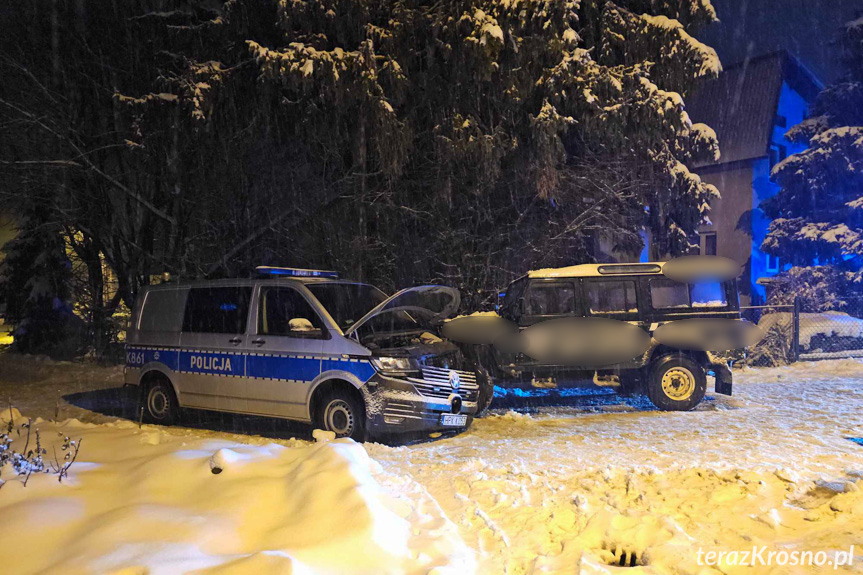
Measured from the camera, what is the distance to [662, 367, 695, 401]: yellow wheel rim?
344 inches

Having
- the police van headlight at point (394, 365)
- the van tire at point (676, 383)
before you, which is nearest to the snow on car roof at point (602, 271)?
the van tire at point (676, 383)

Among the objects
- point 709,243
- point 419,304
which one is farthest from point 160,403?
point 709,243

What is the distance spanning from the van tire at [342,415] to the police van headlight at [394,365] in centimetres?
50

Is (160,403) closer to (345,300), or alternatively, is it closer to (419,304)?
(345,300)

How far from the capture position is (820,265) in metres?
19.5

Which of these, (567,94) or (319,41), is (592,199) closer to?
A: (567,94)

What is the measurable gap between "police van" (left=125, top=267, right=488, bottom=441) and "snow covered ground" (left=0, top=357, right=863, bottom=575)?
0.70 m

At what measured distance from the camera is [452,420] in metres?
7.02

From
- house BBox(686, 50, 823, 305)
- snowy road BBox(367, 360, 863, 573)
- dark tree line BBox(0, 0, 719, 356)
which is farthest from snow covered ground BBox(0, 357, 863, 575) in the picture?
house BBox(686, 50, 823, 305)

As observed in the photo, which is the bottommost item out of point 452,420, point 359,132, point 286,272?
point 452,420

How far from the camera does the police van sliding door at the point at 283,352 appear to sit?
6.98 meters

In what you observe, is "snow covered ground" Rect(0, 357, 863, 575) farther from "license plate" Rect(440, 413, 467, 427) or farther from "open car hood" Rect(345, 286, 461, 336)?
"open car hood" Rect(345, 286, 461, 336)

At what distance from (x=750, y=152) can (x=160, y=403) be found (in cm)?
2399

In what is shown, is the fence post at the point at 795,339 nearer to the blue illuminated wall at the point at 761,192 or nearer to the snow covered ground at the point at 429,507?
the snow covered ground at the point at 429,507
